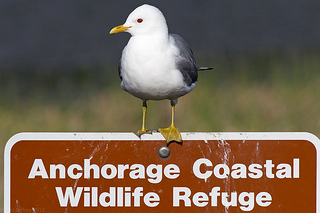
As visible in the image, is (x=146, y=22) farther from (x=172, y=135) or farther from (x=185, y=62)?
(x=172, y=135)

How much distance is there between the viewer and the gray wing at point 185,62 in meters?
3.39

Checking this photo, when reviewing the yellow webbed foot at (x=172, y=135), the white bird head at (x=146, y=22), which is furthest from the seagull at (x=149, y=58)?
the yellow webbed foot at (x=172, y=135)

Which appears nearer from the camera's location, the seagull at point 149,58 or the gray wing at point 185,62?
the seagull at point 149,58

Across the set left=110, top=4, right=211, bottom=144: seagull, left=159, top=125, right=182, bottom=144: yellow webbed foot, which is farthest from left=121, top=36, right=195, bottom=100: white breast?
left=159, top=125, right=182, bottom=144: yellow webbed foot

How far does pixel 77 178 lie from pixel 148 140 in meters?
0.34

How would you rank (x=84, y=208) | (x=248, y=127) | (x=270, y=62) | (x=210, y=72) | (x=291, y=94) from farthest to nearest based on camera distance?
(x=270, y=62)
(x=210, y=72)
(x=291, y=94)
(x=248, y=127)
(x=84, y=208)

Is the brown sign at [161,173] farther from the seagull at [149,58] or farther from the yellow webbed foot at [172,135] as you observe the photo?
the seagull at [149,58]

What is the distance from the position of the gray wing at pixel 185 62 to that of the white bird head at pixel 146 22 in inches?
7.2

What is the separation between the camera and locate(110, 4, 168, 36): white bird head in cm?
323

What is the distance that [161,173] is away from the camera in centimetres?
296

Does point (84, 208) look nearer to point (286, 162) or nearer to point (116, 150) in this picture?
point (116, 150)

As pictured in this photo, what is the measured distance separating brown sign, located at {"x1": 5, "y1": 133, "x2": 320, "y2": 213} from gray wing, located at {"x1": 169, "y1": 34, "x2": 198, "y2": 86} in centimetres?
51

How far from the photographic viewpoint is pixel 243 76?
680 cm

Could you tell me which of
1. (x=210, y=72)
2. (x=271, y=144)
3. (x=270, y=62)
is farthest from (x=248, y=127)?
(x=271, y=144)
